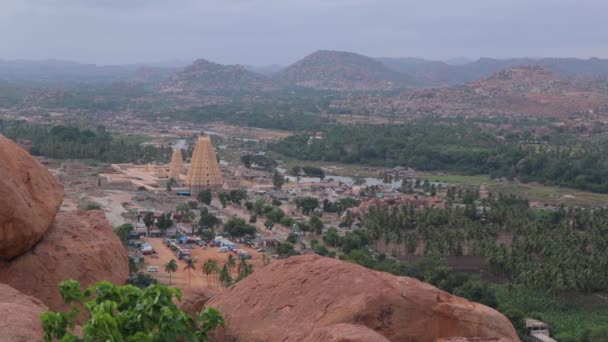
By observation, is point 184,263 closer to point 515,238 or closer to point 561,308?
point 561,308

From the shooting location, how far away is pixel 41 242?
475 inches

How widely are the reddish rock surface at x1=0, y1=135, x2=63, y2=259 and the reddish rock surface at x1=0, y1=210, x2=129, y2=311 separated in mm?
229

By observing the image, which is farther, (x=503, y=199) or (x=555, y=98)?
(x=555, y=98)

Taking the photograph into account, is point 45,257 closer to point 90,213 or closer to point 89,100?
point 90,213

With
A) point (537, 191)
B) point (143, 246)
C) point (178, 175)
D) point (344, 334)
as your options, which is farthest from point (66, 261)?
point (537, 191)

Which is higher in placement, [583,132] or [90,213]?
[90,213]

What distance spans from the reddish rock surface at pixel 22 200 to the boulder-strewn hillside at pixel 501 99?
473 ft

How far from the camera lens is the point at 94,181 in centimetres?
6481

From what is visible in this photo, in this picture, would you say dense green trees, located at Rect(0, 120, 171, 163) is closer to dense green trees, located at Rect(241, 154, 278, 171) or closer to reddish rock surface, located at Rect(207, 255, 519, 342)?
dense green trees, located at Rect(241, 154, 278, 171)

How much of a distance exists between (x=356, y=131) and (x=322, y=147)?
525 inches

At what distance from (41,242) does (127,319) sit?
5.04 metres

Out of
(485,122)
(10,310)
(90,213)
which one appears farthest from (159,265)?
(485,122)

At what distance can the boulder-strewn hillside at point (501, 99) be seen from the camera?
154m

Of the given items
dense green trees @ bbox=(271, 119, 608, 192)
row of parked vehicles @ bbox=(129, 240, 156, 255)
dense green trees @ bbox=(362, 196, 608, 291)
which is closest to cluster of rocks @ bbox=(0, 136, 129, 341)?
dense green trees @ bbox=(362, 196, 608, 291)
